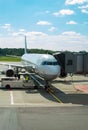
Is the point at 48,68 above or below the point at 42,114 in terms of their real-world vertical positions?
above

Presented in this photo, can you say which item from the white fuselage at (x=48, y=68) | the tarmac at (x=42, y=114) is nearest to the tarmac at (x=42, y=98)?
the tarmac at (x=42, y=114)

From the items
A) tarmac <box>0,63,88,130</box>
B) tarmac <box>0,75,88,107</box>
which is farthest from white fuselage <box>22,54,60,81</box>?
tarmac <box>0,63,88,130</box>

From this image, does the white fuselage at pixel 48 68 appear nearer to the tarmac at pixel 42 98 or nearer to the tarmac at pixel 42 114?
the tarmac at pixel 42 98

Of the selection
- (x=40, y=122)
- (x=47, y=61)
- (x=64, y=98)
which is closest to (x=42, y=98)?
(x=64, y=98)

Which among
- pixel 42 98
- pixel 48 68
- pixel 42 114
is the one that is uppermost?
pixel 48 68

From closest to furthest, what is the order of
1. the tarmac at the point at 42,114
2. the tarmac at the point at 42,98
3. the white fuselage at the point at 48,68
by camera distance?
the tarmac at the point at 42,114 < the tarmac at the point at 42,98 < the white fuselage at the point at 48,68

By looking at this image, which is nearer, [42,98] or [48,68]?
[42,98]

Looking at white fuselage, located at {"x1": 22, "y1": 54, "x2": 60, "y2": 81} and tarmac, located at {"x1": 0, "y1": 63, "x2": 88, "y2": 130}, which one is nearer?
tarmac, located at {"x1": 0, "y1": 63, "x2": 88, "y2": 130}

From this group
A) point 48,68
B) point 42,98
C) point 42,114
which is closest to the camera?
point 42,114

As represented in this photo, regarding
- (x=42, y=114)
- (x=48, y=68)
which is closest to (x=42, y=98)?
(x=48, y=68)

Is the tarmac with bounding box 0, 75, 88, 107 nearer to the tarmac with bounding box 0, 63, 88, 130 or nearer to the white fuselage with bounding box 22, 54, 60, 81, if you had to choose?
the tarmac with bounding box 0, 63, 88, 130

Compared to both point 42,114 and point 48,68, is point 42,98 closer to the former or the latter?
point 48,68

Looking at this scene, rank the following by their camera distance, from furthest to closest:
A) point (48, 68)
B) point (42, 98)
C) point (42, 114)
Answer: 1. point (48, 68)
2. point (42, 98)
3. point (42, 114)

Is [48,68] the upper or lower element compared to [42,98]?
upper
